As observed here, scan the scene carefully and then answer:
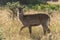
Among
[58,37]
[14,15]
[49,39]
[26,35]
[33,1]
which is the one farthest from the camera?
[33,1]

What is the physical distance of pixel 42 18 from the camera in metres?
11.2

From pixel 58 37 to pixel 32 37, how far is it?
1.09m

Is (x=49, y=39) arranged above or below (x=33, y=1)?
above

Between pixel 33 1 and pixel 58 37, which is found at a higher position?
pixel 58 37

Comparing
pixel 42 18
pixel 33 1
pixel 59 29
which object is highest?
pixel 42 18

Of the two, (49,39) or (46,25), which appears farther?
(46,25)

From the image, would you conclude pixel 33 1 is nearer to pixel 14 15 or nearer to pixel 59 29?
pixel 14 15

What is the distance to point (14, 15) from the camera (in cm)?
1420

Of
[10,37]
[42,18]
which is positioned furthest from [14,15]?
[10,37]

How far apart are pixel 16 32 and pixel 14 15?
9.64 ft

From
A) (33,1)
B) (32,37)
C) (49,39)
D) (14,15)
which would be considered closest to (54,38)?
(49,39)

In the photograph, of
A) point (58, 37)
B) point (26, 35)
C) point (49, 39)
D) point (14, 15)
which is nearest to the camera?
point (49, 39)

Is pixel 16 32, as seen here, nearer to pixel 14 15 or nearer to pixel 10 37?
pixel 10 37

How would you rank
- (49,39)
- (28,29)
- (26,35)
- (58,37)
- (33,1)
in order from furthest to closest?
1. (33,1)
2. (28,29)
3. (26,35)
4. (58,37)
5. (49,39)
